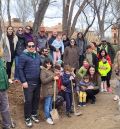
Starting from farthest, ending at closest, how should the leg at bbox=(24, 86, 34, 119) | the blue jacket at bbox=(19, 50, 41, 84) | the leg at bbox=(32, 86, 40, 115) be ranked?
the leg at bbox=(32, 86, 40, 115) → the leg at bbox=(24, 86, 34, 119) → the blue jacket at bbox=(19, 50, 41, 84)

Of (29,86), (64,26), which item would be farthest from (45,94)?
(64,26)

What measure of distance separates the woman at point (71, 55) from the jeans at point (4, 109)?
4.03 meters

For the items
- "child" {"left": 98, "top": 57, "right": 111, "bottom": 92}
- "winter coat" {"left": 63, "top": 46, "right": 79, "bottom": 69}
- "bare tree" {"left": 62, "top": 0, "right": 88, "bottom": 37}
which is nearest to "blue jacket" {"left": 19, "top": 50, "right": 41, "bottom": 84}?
"winter coat" {"left": 63, "top": 46, "right": 79, "bottom": 69}

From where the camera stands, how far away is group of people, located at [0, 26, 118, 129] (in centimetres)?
878

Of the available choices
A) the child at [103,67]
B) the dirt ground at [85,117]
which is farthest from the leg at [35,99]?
the child at [103,67]

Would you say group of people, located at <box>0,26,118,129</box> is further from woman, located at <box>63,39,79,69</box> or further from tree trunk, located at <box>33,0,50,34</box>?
tree trunk, located at <box>33,0,50,34</box>

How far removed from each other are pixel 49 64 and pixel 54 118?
1404 millimetres

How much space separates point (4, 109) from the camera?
8375 mm

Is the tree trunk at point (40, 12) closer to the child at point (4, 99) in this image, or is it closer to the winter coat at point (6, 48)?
the winter coat at point (6, 48)

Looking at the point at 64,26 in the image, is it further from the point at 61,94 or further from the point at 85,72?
the point at 61,94

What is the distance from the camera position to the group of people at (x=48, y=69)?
8781mm

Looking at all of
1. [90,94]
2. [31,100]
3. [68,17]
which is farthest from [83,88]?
[68,17]

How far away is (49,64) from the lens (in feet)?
30.7

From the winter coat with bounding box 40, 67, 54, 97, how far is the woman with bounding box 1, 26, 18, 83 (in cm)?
164
